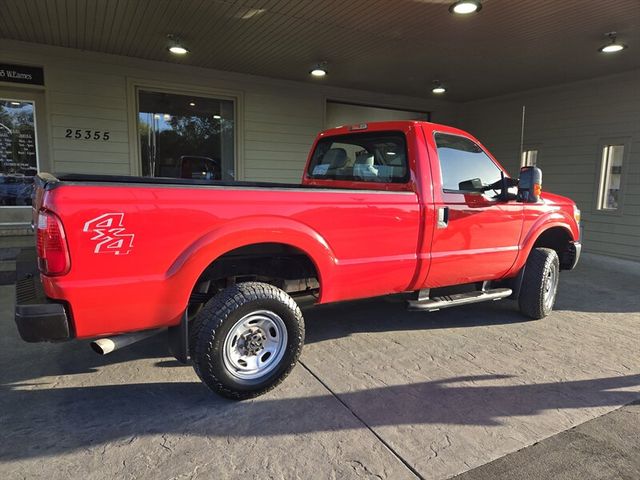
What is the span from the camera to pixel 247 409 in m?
2.92

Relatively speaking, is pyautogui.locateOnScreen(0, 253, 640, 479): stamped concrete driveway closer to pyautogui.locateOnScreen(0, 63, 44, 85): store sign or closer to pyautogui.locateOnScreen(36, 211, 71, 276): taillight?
pyautogui.locateOnScreen(36, 211, 71, 276): taillight

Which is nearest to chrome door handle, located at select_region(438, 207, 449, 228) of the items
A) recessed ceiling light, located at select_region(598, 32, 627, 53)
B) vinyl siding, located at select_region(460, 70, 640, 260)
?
recessed ceiling light, located at select_region(598, 32, 627, 53)

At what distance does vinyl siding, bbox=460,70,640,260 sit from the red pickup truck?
4.83 metres

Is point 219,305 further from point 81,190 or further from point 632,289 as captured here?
point 632,289

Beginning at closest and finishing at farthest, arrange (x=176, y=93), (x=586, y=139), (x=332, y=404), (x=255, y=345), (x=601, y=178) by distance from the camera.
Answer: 1. (x=332, y=404)
2. (x=255, y=345)
3. (x=176, y=93)
4. (x=601, y=178)
5. (x=586, y=139)

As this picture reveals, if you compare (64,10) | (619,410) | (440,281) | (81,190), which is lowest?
(619,410)

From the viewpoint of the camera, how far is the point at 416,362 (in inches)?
146

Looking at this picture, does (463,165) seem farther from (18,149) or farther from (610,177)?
(18,149)

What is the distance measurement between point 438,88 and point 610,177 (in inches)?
156

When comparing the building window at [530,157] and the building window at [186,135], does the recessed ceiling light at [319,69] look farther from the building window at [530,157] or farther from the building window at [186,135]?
the building window at [530,157]

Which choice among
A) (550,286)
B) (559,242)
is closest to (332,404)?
(550,286)

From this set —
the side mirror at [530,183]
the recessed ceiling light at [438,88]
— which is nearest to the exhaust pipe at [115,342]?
the side mirror at [530,183]

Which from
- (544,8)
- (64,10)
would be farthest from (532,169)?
(64,10)

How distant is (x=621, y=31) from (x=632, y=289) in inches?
147
